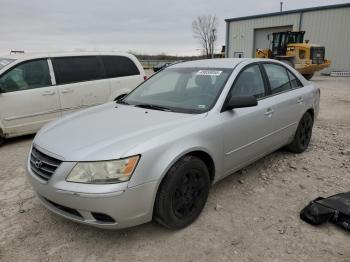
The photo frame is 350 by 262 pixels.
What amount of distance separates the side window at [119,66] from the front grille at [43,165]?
4.15 metres

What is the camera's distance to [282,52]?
19062 millimetres

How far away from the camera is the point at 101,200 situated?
2309 millimetres

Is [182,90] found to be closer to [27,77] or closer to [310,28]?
[27,77]

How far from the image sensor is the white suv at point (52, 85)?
216 inches

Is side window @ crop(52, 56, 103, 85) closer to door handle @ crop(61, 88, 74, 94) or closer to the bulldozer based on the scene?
door handle @ crop(61, 88, 74, 94)

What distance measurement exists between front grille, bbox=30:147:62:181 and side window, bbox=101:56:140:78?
415 cm

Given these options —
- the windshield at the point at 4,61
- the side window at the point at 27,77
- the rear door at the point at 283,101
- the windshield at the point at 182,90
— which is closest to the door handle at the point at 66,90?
the side window at the point at 27,77

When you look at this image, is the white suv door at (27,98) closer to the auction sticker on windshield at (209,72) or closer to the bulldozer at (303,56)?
the auction sticker on windshield at (209,72)

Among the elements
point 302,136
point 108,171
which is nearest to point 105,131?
point 108,171

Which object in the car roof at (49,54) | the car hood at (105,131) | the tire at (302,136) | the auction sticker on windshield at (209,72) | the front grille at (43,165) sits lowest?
the tire at (302,136)

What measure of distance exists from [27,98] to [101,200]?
4.10 m

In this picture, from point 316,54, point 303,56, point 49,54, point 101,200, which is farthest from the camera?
point 316,54

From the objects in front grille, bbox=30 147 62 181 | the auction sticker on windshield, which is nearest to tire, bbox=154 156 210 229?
front grille, bbox=30 147 62 181

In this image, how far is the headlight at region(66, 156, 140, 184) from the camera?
2350 millimetres
